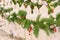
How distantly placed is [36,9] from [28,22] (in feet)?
0.70

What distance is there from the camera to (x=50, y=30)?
1623mm

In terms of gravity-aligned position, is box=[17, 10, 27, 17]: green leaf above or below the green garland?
above

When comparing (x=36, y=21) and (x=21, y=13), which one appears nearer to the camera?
(x=36, y=21)

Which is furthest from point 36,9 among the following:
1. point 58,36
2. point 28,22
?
point 58,36

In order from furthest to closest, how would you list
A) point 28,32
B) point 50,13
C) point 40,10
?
1. point 28,32
2. point 40,10
3. point 50,13

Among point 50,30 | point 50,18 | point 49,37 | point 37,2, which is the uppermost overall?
point 37,2

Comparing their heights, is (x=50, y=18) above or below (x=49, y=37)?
above

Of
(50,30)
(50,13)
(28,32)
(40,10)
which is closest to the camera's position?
(50,30)

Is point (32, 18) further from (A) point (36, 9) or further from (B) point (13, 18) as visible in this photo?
(B) point (13, 18)

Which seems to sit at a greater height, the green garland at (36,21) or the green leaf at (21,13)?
the green leaf at (21,13)

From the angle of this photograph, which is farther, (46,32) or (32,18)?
(32,18)

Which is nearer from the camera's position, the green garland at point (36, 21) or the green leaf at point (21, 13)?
the green garland at point (36, 21)

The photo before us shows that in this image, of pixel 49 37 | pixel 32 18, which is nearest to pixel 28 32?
pixel 32 18

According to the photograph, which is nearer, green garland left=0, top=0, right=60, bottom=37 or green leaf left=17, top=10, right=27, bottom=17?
green garland left=0, top=0, right=60, bottom=37
